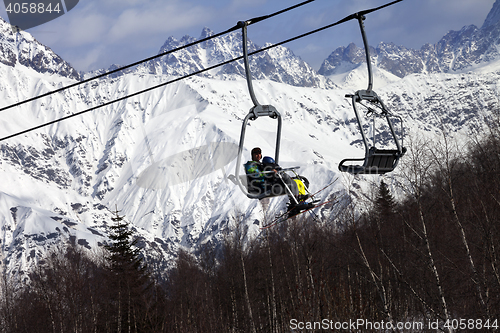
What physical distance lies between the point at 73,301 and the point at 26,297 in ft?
105

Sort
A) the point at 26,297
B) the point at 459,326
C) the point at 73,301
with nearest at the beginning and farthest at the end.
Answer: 1. the point at 459,326
2. the point at 73,301
3. the point at 26,297

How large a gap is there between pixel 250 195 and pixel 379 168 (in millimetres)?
2774

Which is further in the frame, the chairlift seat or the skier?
the skier

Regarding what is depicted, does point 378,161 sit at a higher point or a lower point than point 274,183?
lower

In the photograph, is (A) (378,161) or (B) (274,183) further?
(B) (274,183)

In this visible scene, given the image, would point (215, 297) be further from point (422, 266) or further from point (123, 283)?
point (422, 266)

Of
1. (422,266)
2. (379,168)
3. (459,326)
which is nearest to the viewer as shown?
(379,168)

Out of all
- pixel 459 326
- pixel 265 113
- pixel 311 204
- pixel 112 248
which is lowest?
pixel 459 326

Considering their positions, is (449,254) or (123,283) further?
(123,283)

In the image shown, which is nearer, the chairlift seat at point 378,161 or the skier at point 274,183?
the chairlift seat at point 378,161

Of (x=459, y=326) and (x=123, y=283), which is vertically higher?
(x=123, y=283)

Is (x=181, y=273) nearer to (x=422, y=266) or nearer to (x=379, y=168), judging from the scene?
(x=422, y=266)

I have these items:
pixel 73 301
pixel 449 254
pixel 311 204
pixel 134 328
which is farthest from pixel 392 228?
pixel 311 204

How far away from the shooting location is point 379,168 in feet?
31.9
